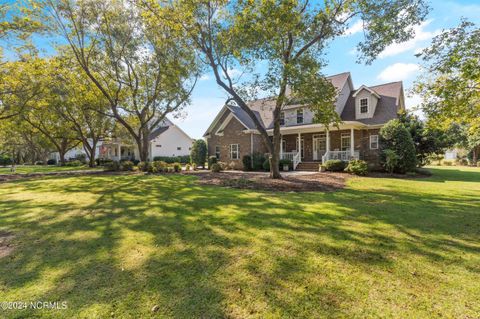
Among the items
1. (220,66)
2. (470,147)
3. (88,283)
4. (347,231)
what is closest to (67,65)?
(220,66)

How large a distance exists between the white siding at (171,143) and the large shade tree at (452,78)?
33.0 metres

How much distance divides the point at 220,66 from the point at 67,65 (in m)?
12.9

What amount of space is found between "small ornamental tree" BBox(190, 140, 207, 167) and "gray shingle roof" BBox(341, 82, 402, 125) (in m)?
14.2

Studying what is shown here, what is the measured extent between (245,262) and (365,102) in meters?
20.7

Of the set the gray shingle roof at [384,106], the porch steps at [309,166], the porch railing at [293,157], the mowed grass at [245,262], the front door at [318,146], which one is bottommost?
the mowed grass at [245,262]

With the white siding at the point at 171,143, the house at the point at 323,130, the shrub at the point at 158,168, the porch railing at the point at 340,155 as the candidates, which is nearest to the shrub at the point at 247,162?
the house at the point at 323,130

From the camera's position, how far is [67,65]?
17.9 metres

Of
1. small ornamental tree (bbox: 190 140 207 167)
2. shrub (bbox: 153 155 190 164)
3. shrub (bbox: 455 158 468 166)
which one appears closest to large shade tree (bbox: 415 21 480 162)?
small ornamental tree (bbox: 190 140 207 167)

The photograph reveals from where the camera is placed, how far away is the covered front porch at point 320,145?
19.3 metres

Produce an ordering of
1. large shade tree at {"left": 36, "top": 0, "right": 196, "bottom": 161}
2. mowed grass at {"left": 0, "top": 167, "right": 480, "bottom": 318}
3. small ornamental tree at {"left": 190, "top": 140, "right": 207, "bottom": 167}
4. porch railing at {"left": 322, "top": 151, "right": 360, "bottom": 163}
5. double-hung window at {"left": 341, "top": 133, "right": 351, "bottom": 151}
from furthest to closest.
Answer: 1. small ornamental tree at {"left": 190, "top": 140, "right": 207, "bottom": 167}
2. double-hung window at {"left": 341, "top": 133, "right": 351, "bottom": 151}
3. porch railing at {"left": 322, "top": 151, "right": 360, "bottom": 163}
4. large shade tree at {"left": 36, "top": 0, "right": 196, "bottom": 161}
5. mowed grass at {"left": 0, "top": 167, "right": 480, "bottom": 318}

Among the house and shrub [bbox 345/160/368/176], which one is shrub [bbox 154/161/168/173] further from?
shrub [bbox 345/160/368/176]

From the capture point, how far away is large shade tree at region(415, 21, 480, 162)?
345 inches

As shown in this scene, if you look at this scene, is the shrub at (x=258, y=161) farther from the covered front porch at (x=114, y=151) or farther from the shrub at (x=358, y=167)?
the covered front porch at (x=114, y=151)

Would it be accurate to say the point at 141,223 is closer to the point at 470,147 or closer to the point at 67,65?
the point at 67,65
